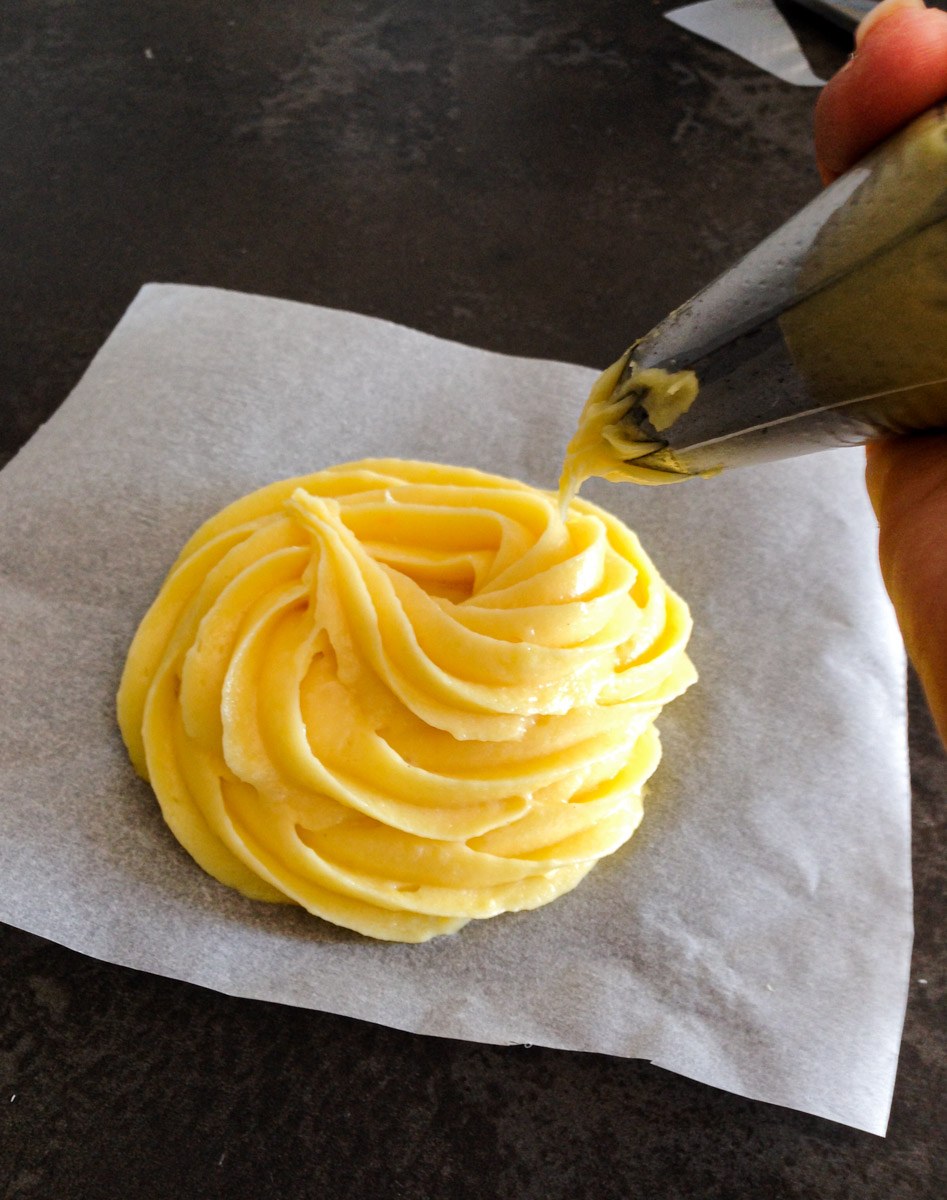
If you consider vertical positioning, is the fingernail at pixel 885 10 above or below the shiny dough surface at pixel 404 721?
above

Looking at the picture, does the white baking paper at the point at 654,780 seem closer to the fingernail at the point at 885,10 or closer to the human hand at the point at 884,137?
the human hand at the point at 884,137

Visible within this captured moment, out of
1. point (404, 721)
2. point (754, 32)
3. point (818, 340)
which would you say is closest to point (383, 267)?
point (404, 721)

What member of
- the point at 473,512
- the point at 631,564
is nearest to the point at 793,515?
the point at 631,564

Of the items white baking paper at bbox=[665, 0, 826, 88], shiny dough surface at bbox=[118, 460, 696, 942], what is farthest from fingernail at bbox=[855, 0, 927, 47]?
white baking paper at bbox=[665, 0, 826, 88]

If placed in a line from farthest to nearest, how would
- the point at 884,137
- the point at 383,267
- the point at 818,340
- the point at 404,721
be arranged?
the point at 383,267 → the point at 404,721 → the point at 884,137 → the point at 818,340

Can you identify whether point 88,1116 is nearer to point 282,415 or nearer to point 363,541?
point 363,541

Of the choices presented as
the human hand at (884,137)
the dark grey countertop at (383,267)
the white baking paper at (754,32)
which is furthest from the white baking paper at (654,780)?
the white baking paper at (754,32)

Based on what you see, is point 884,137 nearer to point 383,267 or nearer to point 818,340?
point 818,340
